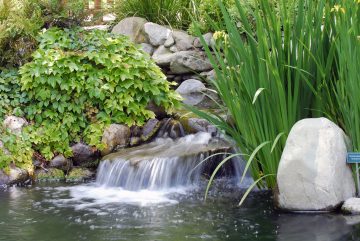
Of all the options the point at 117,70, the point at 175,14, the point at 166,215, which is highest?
the point at 175,14

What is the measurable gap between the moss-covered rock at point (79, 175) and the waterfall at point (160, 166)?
0.93 ft

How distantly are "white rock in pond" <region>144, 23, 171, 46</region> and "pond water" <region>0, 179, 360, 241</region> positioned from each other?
4.91m

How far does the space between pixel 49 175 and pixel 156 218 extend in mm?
2707

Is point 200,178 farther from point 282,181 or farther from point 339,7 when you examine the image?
point 339,7

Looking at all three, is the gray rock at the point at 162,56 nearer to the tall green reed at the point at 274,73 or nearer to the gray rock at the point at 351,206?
the tall green reed at the point at 274,73

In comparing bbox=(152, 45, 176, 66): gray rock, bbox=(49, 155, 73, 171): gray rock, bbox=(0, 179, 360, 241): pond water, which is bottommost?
bbox=(0, 179, 360, 241): pond water

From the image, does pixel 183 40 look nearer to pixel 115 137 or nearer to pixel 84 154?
pixel 115 137

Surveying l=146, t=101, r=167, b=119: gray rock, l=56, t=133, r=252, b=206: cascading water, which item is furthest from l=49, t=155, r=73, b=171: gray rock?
Result: l=146, t=101, r=167, b=119: gray rock

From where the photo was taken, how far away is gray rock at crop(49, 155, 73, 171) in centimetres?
888

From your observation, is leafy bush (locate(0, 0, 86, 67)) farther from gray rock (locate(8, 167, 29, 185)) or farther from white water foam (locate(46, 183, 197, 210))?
white water foam (locate(46, 183, 197, 210))

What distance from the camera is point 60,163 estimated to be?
8.88 m

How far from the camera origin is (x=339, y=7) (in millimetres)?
6117

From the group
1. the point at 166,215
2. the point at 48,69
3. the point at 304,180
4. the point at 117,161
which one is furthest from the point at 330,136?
the point at 48,69

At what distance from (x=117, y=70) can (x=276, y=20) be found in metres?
3.31
